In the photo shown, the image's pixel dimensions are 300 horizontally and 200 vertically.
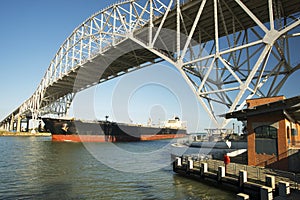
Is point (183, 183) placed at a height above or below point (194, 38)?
below

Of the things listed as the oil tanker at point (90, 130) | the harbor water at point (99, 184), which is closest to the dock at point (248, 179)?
the harbor water at point (99, 184)

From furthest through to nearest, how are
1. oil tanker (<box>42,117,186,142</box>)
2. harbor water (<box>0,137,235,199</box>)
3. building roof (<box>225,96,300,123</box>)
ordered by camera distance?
oil tanker (<box>42,117,186,142</box>) < building roof (<box>225,96,300,123</box>) < harbor water (<box>0,137,235,199</box>)

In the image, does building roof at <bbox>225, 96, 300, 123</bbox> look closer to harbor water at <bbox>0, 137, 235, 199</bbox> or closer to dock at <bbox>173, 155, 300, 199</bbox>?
dock at <bbox>173, 155, 300, 199</bbox>

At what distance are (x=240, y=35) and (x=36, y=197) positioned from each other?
2261 cm

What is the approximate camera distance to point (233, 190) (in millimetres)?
12875

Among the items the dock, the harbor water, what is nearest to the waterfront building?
the dock

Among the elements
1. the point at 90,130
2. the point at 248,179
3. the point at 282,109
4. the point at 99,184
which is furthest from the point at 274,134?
the point at 90,130

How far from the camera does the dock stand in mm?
9766

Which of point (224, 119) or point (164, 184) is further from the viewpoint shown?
point (224, 119)

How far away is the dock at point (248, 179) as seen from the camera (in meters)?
9.77

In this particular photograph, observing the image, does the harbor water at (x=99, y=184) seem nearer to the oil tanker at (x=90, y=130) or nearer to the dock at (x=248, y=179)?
the dock at (x=248, y=179)

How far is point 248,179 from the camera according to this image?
483 inches

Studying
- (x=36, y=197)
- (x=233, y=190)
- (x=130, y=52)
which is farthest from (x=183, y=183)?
(x=130, y=52)

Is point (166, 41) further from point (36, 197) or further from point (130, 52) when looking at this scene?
point (36, 197)
